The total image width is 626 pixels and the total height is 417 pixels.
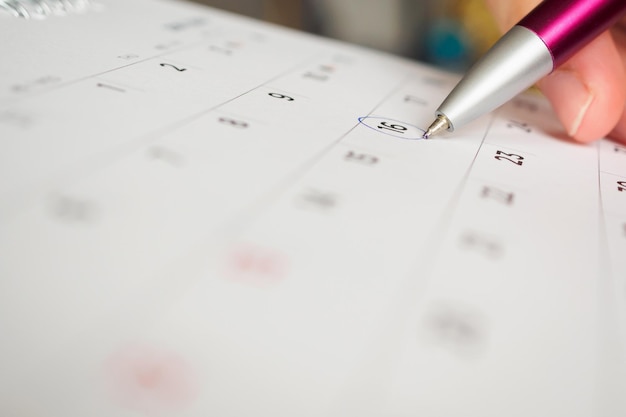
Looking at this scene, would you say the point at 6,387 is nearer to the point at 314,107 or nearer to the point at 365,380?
the point at 365,380

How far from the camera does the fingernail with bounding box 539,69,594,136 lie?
473 millimetres

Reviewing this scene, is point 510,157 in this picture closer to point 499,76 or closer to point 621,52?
point 499,76

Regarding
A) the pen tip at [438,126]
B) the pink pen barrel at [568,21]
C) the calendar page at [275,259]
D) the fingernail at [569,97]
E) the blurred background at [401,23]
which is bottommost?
the calendar page at [275,259]

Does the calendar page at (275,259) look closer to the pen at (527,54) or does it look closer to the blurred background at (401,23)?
the pen at (527,54)

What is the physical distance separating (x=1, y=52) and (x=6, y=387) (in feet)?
0.90

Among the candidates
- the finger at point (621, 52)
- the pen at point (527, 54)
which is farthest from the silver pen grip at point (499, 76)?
the finger at point (621, 52)

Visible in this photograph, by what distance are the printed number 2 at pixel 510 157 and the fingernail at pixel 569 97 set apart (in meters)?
0.08

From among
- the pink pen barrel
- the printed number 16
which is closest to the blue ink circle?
the printed number 16

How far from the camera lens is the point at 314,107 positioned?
0.44m

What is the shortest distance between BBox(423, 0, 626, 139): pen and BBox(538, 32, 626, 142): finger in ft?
0.07

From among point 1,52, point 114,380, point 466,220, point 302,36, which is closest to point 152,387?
point 114,380

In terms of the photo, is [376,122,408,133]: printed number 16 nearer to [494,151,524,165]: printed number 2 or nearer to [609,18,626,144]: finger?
[494,151,524,165]: printed number 2

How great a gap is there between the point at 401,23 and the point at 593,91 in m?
0.39

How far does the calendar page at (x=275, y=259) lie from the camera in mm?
212
